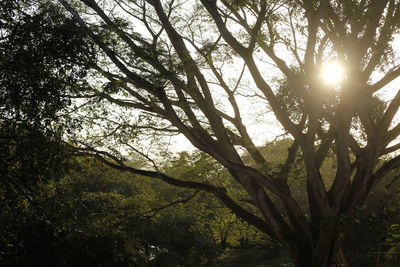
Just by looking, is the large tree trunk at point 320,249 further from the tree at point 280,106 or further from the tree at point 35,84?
the tree at point 35,84

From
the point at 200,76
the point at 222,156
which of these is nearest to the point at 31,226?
the point at 222,156

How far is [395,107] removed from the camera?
254 inches

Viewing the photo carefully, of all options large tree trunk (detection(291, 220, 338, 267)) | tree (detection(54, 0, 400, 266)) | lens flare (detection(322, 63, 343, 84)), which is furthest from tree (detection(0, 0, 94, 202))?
lens flare (detection(322, 63, 343, 84))

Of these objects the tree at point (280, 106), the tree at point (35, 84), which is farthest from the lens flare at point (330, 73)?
the tree at point (35, 84)

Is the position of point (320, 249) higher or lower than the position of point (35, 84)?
lower

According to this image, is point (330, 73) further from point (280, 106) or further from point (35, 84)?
point (35, 84)

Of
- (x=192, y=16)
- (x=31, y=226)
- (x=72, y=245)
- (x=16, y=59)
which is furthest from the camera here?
(x=192, y=16)

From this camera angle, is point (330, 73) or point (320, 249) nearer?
point (320, 249)

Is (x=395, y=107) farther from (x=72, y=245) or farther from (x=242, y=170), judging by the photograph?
(x=72, y=245)

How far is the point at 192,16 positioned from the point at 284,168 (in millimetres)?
4575

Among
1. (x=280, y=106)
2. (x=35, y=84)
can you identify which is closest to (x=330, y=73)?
(x=280, y=106)

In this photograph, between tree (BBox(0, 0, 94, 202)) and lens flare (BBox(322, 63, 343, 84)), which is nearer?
tree (BBox(0, 0, 94, 202))

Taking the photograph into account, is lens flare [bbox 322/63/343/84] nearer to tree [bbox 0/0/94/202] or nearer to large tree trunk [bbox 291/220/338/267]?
large tree trunk [bbox 291/220/338/267]

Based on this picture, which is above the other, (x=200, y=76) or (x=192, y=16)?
(x=192, y=16)
